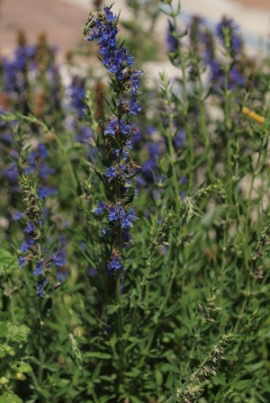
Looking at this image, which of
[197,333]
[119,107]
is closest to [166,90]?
[119,107]

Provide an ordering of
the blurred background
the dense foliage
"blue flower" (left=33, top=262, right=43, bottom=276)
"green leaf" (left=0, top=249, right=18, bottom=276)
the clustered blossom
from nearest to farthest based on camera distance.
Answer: the clustered blossom → the dense foliage → "green leaf" (left=0, top=249, right=18, bottom=276) → "blue flower" (left=33, top=262, right=43, bottom=276) → the blurred background

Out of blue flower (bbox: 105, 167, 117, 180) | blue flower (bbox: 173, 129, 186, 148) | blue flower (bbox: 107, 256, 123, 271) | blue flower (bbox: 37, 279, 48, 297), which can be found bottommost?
blue flower (bbox: 37, 279, 48, 297)

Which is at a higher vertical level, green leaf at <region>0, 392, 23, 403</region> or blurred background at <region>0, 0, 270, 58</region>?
blurred background at <region>0, 0, 270, 58</region>

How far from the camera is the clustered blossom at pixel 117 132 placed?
7.35 feet

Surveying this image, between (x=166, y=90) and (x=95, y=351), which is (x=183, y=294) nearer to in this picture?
(x=95, y=351)

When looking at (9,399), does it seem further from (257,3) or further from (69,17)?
(257,3)

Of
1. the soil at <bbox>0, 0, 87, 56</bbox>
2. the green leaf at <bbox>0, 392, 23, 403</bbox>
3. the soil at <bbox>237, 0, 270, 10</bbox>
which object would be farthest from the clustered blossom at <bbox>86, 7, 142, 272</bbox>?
the soil at <bbox>237, 0, 270, 10</bbox>

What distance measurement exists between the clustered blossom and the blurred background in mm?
8890

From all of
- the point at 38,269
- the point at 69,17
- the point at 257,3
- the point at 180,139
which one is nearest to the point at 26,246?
the point at 38,269

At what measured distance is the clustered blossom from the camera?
224 cm

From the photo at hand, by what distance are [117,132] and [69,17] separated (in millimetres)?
12188

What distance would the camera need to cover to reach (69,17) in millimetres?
13859

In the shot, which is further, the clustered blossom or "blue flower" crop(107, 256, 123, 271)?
"blue flower" crop(107, 256, 123, 271)

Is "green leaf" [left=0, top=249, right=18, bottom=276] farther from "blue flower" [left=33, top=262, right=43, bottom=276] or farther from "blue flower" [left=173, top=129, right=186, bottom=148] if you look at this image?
"blue flower" [left=173, top=129, right=186, bottom=148]
